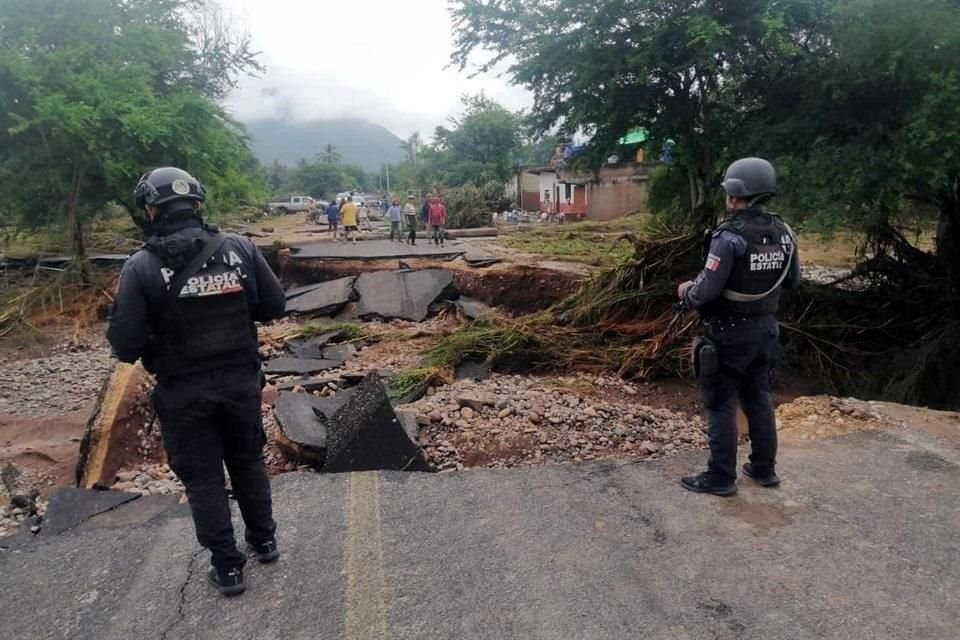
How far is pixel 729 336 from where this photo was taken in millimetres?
3678

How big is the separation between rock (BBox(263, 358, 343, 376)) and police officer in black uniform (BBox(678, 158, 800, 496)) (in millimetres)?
5767

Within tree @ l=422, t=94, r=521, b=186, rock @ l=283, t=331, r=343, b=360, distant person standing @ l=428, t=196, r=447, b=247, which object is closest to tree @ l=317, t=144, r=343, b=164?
tree @ l=422, t=94, r=521, b=186

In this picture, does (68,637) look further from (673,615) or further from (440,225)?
(440,225)

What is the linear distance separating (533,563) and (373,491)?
1.22 metres

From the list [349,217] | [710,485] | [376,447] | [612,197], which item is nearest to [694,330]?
[710,485]

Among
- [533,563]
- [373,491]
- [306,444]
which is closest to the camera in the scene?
[533,563]

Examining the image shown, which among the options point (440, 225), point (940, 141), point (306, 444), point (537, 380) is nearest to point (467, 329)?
point (537, 380)

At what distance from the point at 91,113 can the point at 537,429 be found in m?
11.8

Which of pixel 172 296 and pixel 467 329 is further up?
pixel 172 296

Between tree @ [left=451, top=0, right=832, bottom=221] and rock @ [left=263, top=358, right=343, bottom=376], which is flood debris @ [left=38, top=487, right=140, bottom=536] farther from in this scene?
tree @ [left=451, top=0, right=832, bottom=221]

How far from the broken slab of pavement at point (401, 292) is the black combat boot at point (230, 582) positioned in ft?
29.3

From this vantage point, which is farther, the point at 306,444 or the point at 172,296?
the point at 306,444

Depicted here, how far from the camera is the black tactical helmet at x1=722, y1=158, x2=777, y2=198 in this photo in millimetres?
3588

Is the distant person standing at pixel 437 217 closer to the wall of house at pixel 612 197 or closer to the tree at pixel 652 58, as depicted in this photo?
the tree at pixel 652 58
